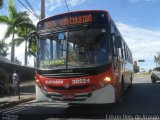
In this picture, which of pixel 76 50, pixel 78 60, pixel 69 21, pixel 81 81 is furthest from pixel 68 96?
pixel 69 21

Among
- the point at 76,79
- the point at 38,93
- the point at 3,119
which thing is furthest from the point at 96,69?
the point at 3,119

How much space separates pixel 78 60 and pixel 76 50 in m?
0.40

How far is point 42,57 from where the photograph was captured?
12.1 metres

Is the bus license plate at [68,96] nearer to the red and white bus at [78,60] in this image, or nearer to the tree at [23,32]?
the red and white bus at [78,60]

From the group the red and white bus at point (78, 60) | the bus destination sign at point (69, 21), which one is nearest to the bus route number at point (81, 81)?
the red and white bus at point (78, 60)

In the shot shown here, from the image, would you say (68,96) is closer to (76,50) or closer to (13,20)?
(76,50)

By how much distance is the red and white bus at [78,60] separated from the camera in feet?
35.9

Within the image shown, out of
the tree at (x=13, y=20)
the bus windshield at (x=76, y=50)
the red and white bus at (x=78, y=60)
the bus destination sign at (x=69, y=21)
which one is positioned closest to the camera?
the red and white bus at (x=78, y=60)

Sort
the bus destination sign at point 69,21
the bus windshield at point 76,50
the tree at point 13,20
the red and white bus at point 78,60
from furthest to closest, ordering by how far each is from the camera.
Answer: the tree at point 13,20 < the bus destination sign at point 69,21 < the bus windshield at point 76,50 < the red and white bus at point 78,60

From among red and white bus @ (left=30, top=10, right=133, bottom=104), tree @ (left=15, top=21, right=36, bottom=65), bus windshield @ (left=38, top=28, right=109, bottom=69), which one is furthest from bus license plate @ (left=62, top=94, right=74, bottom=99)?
tree @ (left=15, top=21, right=36, bottom=65)

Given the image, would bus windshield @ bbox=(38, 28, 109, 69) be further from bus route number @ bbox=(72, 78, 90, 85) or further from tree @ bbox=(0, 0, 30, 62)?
tree @ bbox=(0, 0, 30, 62)

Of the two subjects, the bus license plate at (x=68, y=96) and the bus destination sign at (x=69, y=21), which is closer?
the bus license plate at (x=68, y=96)

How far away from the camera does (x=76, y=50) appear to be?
11.4 metres

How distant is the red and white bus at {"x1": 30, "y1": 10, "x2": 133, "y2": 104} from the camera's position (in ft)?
35.9
